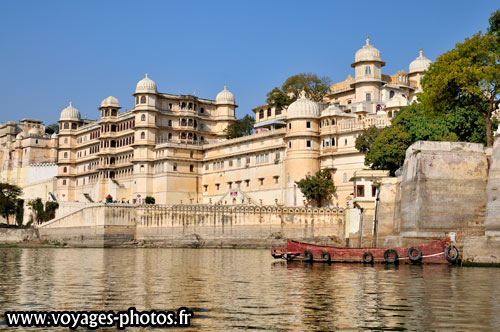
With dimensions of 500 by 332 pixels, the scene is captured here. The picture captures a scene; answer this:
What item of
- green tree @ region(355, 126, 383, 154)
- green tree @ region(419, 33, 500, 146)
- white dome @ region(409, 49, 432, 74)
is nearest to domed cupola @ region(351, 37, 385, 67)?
white dome @ region(409, 49, 432, 74)

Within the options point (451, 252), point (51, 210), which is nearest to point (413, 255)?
point (451, 252)

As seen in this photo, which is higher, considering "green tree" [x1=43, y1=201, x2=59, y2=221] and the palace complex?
the palace complex

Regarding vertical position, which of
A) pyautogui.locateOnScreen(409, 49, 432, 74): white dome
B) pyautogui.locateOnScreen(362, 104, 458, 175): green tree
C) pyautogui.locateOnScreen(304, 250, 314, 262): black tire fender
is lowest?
pyautogui.locateOnScreen(304, 250, 314, 262): black tire fender

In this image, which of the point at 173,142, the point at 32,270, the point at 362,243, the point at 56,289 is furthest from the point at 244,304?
the point at 173,142

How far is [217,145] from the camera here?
82.2 metres

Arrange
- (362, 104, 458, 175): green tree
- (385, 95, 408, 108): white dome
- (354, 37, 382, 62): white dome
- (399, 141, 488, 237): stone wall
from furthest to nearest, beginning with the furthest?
1. (354, 37, 382, 62): white dome
2. (385, 95, 408, 108): white dome
3. (362, 104, 458, 175): green tree
4. (399, 141, 488, 237): stone wall

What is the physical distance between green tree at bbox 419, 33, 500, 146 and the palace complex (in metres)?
12.1

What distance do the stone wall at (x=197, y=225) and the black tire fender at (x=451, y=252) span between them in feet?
73.3

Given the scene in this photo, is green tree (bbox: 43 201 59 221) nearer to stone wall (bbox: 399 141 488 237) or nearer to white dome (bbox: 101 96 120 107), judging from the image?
white dome (bbox: 101 96 120 107)

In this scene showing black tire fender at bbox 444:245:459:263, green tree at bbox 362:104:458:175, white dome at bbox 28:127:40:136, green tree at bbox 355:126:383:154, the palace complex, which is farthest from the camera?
white dome at bbox 28:127:40:136

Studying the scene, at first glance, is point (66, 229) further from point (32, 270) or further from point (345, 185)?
point (32, 270)

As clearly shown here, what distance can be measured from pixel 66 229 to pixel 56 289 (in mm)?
41254

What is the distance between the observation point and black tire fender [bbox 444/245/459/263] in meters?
33.5

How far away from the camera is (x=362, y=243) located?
51125mm
